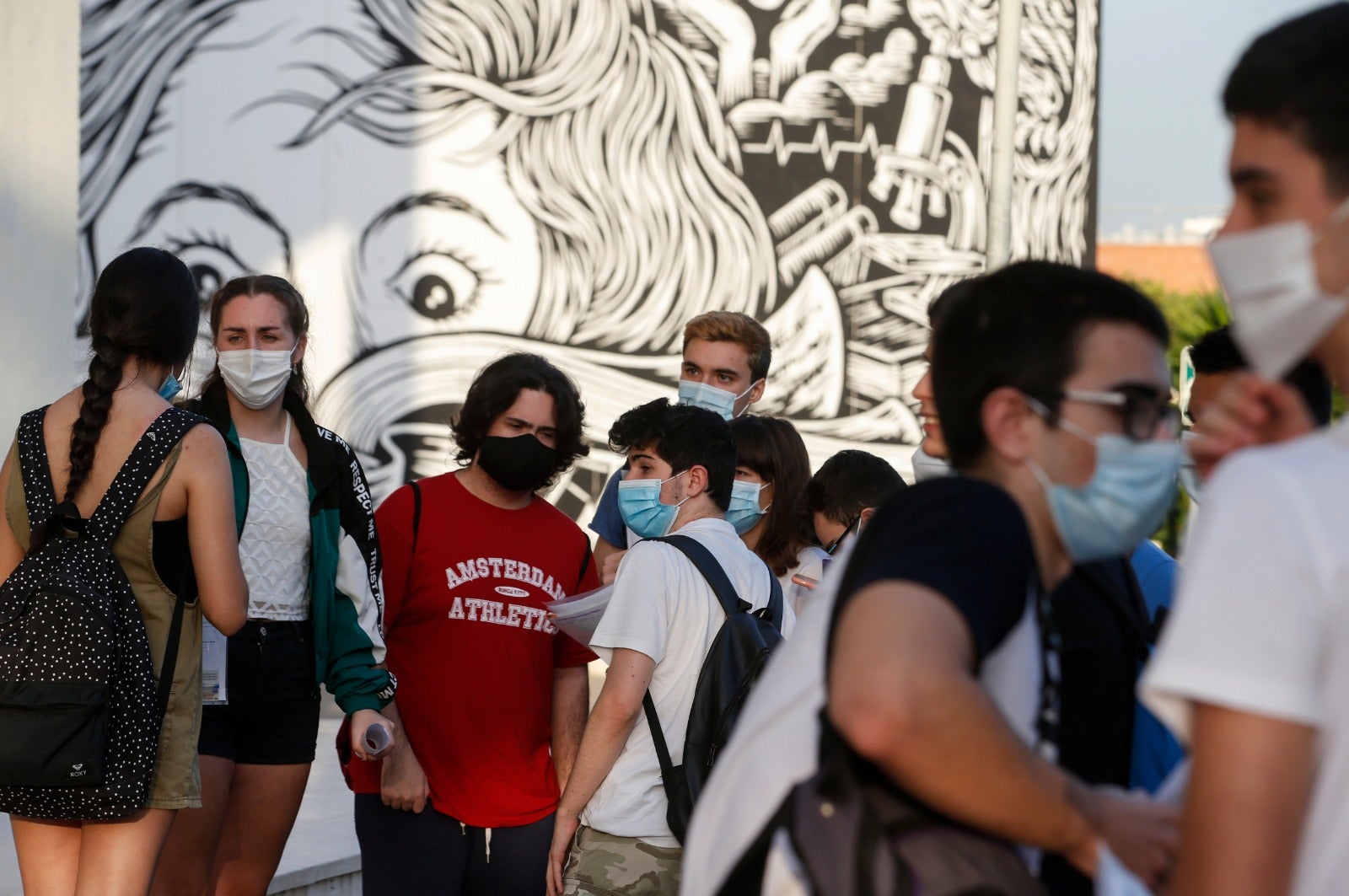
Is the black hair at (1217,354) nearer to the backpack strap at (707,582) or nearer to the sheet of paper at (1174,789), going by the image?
the backpack strap at (707,582)

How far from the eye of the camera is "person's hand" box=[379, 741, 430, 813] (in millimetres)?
3816

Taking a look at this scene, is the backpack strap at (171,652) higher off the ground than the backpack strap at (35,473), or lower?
lower

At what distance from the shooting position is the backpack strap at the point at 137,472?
10.4 feet

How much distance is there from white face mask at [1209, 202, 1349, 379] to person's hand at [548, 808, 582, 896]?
2584mm

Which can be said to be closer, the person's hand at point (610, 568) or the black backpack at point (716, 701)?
the black backpack at point (716, 701)

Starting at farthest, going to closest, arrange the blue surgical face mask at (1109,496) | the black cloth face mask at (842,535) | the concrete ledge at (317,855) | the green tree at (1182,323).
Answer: the green tree at (1182,323)
the concrete ledge at (317,855)
the black cloth face mask at (842,535)
the blue surgical face mask at (1109,496)

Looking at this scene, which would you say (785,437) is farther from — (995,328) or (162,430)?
(995,328)

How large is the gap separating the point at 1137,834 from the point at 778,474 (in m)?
3.07

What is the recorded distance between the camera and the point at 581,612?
3.81 metres

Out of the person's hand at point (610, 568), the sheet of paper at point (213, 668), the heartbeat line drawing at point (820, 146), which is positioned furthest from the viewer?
the heartbeat line drawing at point (820, 146)

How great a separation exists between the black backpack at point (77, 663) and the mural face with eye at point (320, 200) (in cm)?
645

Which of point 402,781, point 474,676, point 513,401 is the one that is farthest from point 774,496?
point 402,781

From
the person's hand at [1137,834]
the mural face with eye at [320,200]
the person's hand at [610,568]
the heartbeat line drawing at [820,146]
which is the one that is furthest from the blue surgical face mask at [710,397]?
the heartbeat line drawing at [820,146]

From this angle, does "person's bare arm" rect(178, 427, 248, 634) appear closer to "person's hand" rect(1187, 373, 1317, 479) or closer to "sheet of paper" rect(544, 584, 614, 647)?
"sheet of paper" rect(544, 584, 614, 647)
